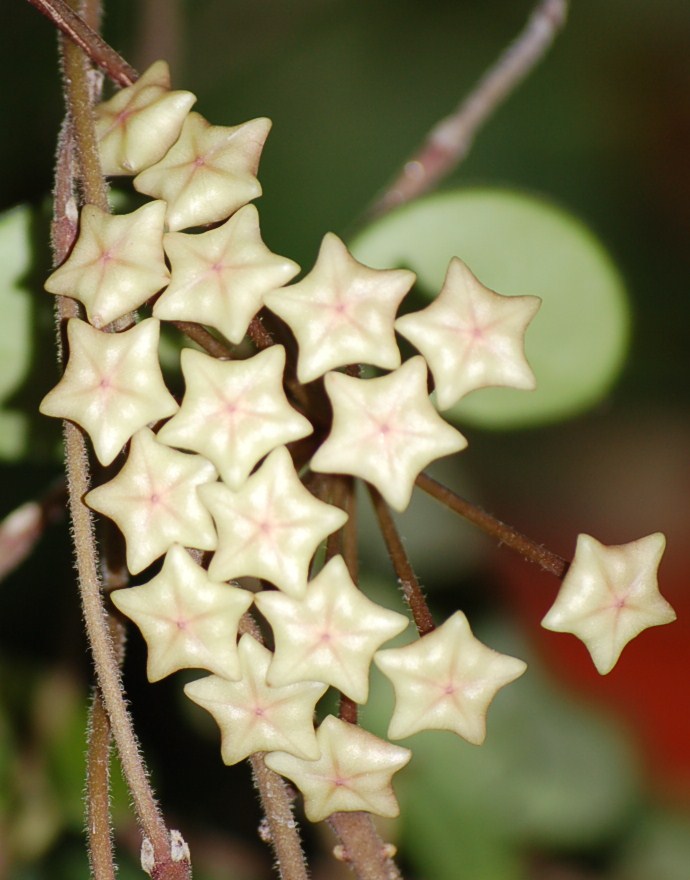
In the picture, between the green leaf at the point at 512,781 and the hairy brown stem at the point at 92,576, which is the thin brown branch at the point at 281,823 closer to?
the hairy brown stem at the point at 92,576

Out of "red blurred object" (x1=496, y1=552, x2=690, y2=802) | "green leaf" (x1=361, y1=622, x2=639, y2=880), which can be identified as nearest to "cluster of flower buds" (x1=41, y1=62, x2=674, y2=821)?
"green leaf" (x1=361, y1=622, x2=639, y2=880)

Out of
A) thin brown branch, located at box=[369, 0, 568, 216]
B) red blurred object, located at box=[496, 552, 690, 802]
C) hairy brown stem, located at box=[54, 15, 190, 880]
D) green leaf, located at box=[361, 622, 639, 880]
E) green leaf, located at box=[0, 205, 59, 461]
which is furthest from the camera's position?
red blurred object, located at box=[496, 552, 690, 802]

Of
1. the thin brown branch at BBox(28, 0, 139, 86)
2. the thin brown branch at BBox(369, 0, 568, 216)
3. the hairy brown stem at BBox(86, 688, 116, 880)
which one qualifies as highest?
the thin brown branch at BBox(28, 0, 139, 86)

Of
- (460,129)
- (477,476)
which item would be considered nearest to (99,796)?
(460,129)

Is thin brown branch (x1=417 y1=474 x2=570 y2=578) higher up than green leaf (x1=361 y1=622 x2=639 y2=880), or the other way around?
thin brown branch (x1=417 y1=474 x2=570 y2=578)

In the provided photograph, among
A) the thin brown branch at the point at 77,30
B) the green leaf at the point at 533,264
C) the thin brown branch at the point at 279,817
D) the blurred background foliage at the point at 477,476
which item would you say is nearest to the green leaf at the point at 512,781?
the blurred background foliage at the point at 477,476

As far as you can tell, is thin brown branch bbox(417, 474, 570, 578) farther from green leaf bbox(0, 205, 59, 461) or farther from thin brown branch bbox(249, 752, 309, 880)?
green leaf bbox(0, 205, 59, 461)

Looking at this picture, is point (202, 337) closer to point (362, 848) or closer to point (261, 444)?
point (261, 444)
